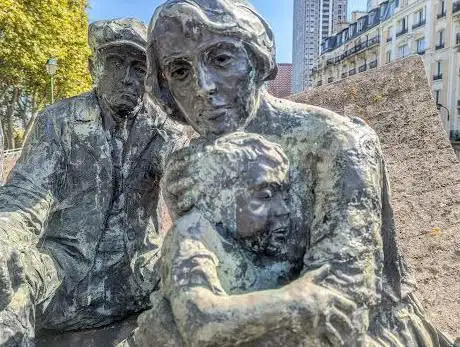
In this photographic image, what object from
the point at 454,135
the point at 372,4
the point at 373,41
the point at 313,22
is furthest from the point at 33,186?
the point at 313,22

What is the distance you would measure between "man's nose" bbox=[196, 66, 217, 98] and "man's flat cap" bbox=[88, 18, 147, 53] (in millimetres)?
915

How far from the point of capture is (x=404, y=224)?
4.37 meters

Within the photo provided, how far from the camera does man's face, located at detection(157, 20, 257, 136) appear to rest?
4.96 feet

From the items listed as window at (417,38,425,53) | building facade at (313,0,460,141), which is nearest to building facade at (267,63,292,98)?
building facade at (313,0,460,141)

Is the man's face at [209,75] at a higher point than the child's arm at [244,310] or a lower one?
higher

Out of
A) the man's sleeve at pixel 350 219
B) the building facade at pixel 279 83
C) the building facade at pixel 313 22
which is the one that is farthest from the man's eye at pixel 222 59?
the building facade at pixel 313 22

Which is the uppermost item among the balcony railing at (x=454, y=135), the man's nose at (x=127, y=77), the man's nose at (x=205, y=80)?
the balcony railing at (x=454, y=135)

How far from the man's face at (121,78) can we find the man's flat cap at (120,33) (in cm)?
5

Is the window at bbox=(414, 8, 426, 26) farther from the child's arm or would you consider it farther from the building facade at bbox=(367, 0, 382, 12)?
the child's arm

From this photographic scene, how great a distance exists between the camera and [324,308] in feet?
4.08

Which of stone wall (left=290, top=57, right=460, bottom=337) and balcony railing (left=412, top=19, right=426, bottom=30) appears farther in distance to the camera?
balcony railing (left=412, top=19, right=426, bottom=30)

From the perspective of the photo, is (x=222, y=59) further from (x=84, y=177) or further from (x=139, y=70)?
(x=84, y=177)

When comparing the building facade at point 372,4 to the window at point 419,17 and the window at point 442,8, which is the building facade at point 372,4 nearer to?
the window at point 419,17

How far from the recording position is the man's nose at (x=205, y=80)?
1527 millimetres
